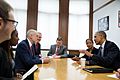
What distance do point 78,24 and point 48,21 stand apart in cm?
113

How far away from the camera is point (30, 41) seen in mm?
3238

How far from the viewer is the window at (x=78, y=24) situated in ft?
23.0

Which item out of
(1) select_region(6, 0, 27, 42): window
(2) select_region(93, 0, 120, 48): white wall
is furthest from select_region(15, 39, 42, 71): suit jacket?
(1) select_region(6, 0, 27, 42): window

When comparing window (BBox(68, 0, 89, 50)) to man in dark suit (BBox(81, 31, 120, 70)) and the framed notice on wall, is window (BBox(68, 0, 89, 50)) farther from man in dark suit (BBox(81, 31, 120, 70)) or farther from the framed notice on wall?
man in dark suit (BBox(81, 31, 120, 70))

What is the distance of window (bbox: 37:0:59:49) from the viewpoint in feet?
22.3

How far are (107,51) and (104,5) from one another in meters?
3.39

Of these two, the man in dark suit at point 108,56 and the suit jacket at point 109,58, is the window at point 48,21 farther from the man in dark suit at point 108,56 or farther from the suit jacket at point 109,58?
the suit jacket at point 109,58

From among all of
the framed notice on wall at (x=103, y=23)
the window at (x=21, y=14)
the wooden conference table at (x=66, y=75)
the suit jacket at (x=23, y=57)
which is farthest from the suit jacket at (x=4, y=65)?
the window at (x=21, y=14)

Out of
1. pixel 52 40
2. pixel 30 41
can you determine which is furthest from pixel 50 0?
pixel 30 41

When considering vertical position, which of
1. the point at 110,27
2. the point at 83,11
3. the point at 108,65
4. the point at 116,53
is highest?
the point at 83,11

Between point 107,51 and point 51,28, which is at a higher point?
point 51,28

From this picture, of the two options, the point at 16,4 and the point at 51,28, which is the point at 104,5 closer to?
the point at 51,28

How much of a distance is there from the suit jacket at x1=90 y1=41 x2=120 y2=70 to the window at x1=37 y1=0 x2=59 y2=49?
380 cm

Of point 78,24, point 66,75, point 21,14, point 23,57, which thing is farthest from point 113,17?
point 66,75
